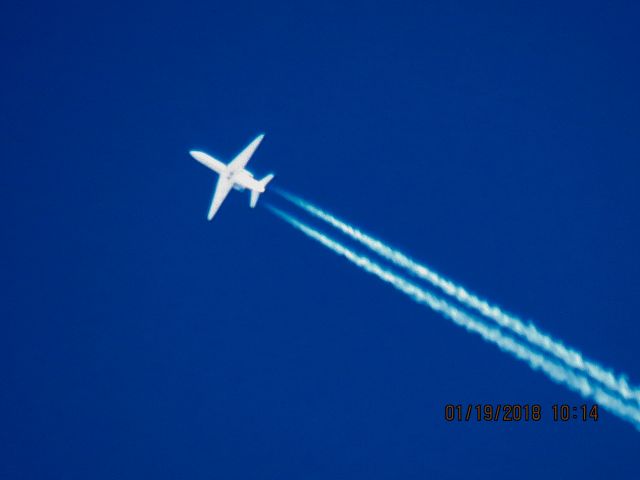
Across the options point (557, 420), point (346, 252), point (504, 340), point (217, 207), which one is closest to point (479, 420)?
point (557, 420)

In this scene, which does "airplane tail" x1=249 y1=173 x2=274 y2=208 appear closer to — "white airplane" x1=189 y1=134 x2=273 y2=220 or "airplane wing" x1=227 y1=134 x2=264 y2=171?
"white airplane" x1=189 y1=134 x2=273 y2=220

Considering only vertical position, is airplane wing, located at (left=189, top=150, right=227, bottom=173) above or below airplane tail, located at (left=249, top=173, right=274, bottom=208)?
above

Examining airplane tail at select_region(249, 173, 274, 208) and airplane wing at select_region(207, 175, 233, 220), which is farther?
airplane wing at select_region(207, 175, 233, 220)

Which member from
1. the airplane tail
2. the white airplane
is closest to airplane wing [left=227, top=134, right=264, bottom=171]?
the white airplane

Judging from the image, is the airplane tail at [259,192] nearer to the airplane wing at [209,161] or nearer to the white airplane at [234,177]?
the white airplane at [234,177]

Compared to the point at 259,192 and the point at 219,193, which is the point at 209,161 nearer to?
the point at 219,193

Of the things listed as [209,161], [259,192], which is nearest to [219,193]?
[209,161]

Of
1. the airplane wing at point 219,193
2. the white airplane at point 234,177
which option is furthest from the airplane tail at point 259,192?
the airplane wing at point 219,193
